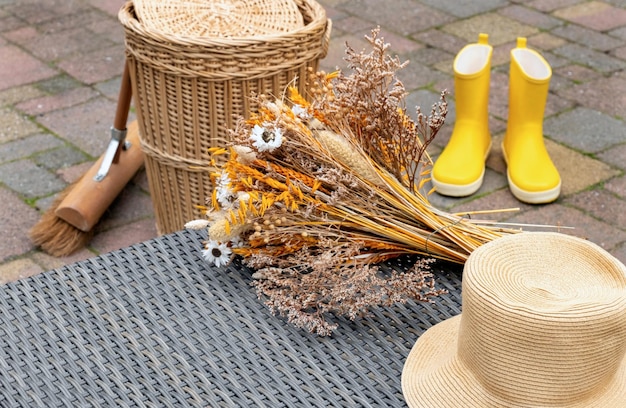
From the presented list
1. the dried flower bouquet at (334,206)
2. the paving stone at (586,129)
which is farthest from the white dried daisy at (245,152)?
the paving stone at (586,129)

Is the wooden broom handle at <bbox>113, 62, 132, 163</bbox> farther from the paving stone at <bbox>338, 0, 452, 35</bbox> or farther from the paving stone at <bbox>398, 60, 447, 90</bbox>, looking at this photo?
the paving stone at <bbox>338, 0, 452, 35</bbox>

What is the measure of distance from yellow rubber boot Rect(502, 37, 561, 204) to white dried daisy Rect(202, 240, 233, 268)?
4.66ft

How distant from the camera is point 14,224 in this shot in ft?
8.38

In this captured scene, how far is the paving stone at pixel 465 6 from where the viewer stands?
13.0 feet

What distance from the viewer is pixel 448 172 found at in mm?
2654

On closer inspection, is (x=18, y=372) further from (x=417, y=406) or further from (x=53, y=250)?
(x=53, y=250)

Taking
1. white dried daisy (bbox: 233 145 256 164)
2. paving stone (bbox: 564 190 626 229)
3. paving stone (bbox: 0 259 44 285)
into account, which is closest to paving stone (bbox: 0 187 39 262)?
paving stone (bbox: 0 259 44 285)

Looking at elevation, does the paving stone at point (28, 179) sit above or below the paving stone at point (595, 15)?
above

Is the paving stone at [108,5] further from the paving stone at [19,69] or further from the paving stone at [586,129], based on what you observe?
the paving stone at [586,129]

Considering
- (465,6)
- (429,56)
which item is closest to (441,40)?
(429,56)

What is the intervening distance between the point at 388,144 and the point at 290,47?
62 centimetres

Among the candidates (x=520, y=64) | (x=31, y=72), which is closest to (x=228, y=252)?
(x=520, y=64)

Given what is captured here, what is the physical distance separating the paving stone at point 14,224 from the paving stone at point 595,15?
257 cm

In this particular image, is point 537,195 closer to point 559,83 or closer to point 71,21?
point 559,83
